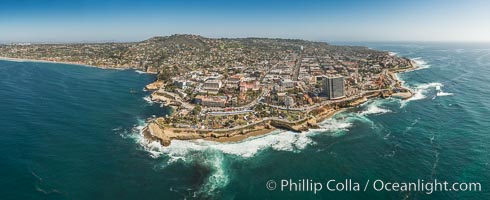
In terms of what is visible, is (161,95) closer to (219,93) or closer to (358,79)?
(219,93)

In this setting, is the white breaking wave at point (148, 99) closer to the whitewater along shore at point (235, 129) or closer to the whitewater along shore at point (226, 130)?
the whitewater along shore at point (235, 129)

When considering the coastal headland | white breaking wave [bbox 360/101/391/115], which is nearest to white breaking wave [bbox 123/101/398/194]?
the coastal headland

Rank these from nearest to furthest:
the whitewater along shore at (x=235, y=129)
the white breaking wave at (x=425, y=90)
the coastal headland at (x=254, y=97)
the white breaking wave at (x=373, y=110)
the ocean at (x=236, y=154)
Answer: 1. the ocean at (x=236, y=154)
2. the whitewater along shore at (x=235, y=129)
3. the coastal headland at (x=254, y=97)
4. the white breaking wave at (x=373, y=110)
5. the white breaking wave at (x=425, y=90)

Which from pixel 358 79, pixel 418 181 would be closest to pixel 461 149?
pixel 418 181

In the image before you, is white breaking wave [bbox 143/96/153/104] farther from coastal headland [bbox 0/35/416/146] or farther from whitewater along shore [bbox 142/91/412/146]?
whitewater along shore [bbox 142/91/412/146]

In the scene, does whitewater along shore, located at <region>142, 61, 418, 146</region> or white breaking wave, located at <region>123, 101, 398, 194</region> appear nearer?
white breaking wave, located at <region>123, 101, 398, 194</region>

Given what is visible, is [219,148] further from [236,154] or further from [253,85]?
[253,85]

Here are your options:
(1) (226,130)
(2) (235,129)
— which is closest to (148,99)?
(1) (226,130)

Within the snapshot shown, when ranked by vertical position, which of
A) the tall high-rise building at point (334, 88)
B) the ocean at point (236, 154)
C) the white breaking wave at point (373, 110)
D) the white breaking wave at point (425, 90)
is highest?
the tall high-rise building at point (334, 88)

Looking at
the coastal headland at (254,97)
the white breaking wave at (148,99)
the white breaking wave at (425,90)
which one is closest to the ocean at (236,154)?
the coastal headland at (254,97)
